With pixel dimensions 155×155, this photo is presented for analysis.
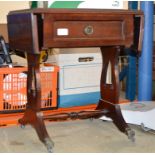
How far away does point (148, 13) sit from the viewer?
6.15 feet

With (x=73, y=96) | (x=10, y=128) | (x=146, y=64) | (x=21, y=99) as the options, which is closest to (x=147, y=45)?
(x=146, y=64)

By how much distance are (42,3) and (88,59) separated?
0.44 meters

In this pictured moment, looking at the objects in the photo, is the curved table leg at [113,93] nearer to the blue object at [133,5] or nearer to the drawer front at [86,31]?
the drawer front at [86,31]

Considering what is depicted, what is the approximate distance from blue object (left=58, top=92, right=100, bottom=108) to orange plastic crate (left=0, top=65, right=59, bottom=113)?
0.17 ft

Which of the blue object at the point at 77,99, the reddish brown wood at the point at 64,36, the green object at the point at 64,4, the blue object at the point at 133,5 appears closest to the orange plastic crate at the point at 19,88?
the blue object at the point at 77,99

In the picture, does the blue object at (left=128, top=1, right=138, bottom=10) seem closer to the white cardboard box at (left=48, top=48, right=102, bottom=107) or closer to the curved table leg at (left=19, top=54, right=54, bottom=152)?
the white cardboard box at (left=48, top=48, right=102, bottom=107)

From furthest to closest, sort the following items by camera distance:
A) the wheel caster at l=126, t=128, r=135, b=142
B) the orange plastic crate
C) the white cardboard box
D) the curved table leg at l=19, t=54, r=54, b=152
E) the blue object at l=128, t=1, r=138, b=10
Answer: the blue object at l=128, t=1, r=138, b=10 < the white cardboard box < the orange plastic crate < the wheel caster at l=126, t=128, r=135, b=142 < the curved table leg at l=19, t=54, r=54, b=152

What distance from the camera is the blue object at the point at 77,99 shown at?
5.90 ft

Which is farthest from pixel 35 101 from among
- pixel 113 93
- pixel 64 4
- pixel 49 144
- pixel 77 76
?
pixel 64 4

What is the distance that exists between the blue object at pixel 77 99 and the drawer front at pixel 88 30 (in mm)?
608

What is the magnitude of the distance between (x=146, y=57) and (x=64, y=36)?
845 mm

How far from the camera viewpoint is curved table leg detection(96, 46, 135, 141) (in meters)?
1.46

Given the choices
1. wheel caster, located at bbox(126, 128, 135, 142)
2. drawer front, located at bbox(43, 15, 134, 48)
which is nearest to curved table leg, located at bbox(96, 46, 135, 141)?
wheel caster, located at bbox(126, 128, 135, 142)

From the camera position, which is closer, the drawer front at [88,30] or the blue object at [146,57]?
the drawer front at [88,30]
